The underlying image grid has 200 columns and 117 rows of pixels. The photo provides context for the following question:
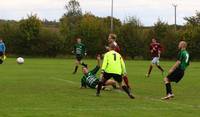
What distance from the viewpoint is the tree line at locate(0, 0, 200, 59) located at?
234 feet

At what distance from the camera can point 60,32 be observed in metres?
77.4

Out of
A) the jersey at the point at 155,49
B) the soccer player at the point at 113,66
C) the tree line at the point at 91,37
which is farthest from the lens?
the tree line at the point at 91,37

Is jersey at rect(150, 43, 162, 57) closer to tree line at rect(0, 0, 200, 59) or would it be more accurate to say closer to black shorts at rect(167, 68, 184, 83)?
black shorts at rect(167, 68, 184, 83)

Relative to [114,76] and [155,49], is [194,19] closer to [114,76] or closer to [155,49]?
[155,49]

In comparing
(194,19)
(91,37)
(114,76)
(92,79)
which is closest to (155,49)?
(92,79)

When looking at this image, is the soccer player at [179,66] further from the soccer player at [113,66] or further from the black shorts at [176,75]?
the soccer player at [113,66]

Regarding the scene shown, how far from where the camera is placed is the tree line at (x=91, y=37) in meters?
71.2

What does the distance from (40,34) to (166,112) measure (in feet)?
204

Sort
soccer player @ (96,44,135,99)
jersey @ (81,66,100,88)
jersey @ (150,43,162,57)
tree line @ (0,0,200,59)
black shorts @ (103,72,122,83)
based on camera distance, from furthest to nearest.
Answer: tree line @ (0,0,200,59), jersey @ (150,43,162,57), jersey @ (81,66,100,88), black shorts @ (103,72,122,83), soccer player @ (96,44,135,99)

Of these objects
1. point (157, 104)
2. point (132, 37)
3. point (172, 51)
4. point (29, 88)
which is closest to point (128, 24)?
point (132, 37)

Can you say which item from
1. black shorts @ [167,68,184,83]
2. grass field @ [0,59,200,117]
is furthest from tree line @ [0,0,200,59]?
black shorts @ [167,68,184,83]

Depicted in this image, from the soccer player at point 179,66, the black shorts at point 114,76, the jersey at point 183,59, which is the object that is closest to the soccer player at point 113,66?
the black shorts at point 114,76

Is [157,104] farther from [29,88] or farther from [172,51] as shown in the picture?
[172,51]

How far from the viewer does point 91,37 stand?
73.4 metres
